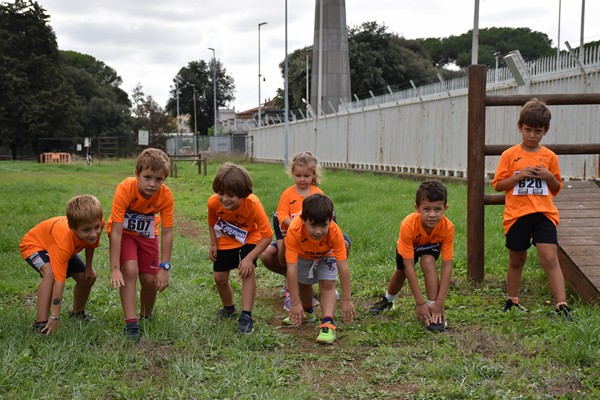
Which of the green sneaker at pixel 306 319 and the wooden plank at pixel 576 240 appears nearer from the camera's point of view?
the green sneaker at pixel 306 319

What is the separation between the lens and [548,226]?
203 inches

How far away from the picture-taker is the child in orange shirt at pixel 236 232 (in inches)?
192

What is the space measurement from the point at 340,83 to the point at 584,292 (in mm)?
31471

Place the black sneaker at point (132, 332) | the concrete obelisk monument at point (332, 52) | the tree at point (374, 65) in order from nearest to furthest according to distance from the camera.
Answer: the black sneaker at point (132, 332)
the concrete obelisk monument at point (332, 52)
the tree at point (374, 65)

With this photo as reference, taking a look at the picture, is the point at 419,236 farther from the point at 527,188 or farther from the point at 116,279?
the point at 116,279

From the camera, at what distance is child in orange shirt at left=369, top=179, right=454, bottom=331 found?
192 inches

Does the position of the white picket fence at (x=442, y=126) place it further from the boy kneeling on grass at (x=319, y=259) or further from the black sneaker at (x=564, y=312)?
the boy kneeling on grass at (x=319, y=259)

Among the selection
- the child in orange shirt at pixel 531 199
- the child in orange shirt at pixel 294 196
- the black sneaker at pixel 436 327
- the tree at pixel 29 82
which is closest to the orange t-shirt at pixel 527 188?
Result: the child in orange shirt at pixel 531 199

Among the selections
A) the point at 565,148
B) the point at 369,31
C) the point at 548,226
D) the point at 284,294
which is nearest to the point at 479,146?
the point at 565,148

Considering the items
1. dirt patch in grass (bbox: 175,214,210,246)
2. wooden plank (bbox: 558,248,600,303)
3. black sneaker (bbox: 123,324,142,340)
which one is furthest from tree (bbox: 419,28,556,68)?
black sneaker (bbox: 123,324,142,340)

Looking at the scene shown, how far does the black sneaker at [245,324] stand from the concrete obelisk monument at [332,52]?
30.6 m

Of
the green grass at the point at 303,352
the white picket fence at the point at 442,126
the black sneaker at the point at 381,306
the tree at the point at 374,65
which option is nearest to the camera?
the green grass at the point at 303,352

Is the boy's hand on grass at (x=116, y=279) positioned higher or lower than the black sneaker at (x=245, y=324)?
higher

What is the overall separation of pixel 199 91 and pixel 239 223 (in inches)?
3362
